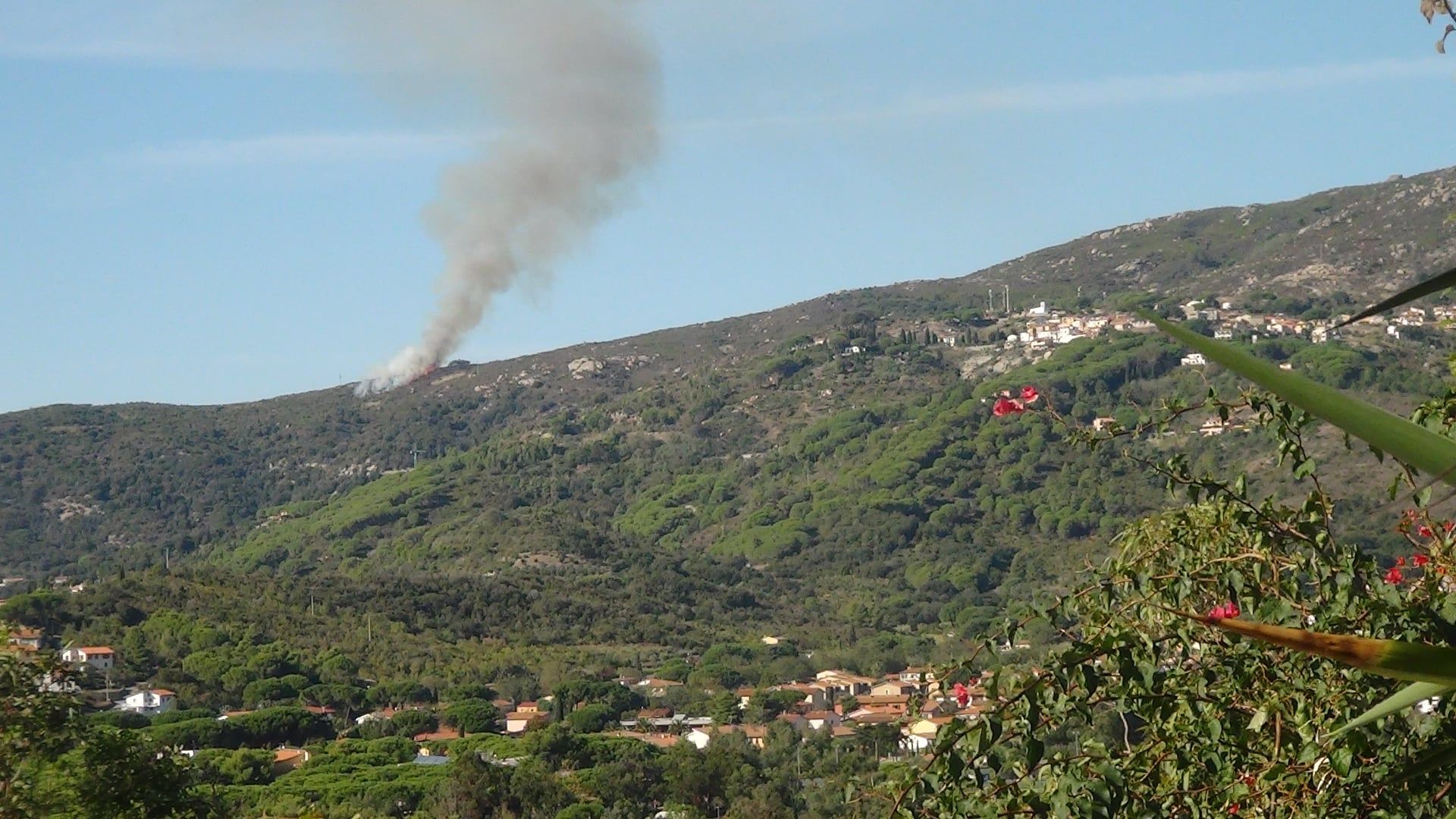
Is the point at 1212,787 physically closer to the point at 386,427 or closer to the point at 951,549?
the point at 951,549

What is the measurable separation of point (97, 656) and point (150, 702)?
7.26 feet

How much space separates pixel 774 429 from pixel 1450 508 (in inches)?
3077

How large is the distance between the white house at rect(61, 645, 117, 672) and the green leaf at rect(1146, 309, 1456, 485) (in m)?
34.6

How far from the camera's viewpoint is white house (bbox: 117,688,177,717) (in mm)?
32625

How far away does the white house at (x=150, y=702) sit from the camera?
3262 centimetres

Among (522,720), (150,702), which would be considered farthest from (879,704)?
(150,702)

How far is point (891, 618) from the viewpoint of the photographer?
56.4 meters

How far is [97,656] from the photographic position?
Answer: 35094 millimetres

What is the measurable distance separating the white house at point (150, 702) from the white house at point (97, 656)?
1008 mm

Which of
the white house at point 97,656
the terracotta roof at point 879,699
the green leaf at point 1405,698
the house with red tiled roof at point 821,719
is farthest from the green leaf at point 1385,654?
the white house at point 97,656

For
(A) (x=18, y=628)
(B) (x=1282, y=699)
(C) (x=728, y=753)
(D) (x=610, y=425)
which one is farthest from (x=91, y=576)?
(B) (x=1282, y=699)

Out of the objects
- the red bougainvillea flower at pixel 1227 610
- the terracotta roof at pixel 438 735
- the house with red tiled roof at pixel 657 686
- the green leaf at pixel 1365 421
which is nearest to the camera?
the green leaf at pixel 1365 421

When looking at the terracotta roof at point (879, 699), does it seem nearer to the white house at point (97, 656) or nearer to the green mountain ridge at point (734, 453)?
the green mountain ridge at point (734, 453)

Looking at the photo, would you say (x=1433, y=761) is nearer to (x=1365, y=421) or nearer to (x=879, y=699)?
(x=1365, y=421)
